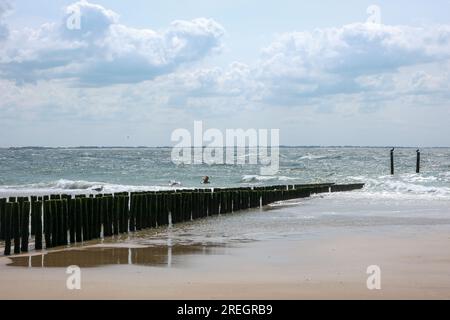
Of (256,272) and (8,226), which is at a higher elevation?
(8,226)

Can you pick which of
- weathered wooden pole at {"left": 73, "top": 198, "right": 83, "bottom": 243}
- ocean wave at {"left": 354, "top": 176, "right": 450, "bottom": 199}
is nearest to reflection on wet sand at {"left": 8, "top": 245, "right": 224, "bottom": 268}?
weathered wooden pole at {"left": 73, "top": 198, "right": 83, "bottom": 243}

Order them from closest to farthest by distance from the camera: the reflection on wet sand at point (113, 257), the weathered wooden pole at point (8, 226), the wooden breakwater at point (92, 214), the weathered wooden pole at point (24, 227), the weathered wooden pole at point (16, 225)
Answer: the reflection on wet sand at point (113, 257) < the weathered wooden pole at point (8, 226) < the weathered wooden pole at point (16, 225) < the weathered wooden pole at point (24, 227) < the wooden breakwater at point (92, 214)

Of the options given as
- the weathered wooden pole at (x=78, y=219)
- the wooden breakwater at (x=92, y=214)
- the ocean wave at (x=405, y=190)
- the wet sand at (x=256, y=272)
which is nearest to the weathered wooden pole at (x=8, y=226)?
the wooden breakwater at (x=92, y=214)

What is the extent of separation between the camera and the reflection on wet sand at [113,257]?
11.7 meters

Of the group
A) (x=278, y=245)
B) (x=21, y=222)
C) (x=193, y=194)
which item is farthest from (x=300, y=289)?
(x=193, y=194)

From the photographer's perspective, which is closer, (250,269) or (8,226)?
(250,269)

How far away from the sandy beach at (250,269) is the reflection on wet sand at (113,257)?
0.02 meters

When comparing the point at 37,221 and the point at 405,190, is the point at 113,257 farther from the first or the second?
the point at 405,190

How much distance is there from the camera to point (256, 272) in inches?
421

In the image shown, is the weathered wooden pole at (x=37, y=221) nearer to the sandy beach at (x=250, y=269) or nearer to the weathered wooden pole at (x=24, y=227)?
the weathered wooden pole at (x=24, y=227)

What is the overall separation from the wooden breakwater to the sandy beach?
72 centimetres

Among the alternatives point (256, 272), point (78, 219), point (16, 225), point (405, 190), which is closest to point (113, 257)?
point (16, 225)

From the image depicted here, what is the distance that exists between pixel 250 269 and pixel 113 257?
9.40 feet
